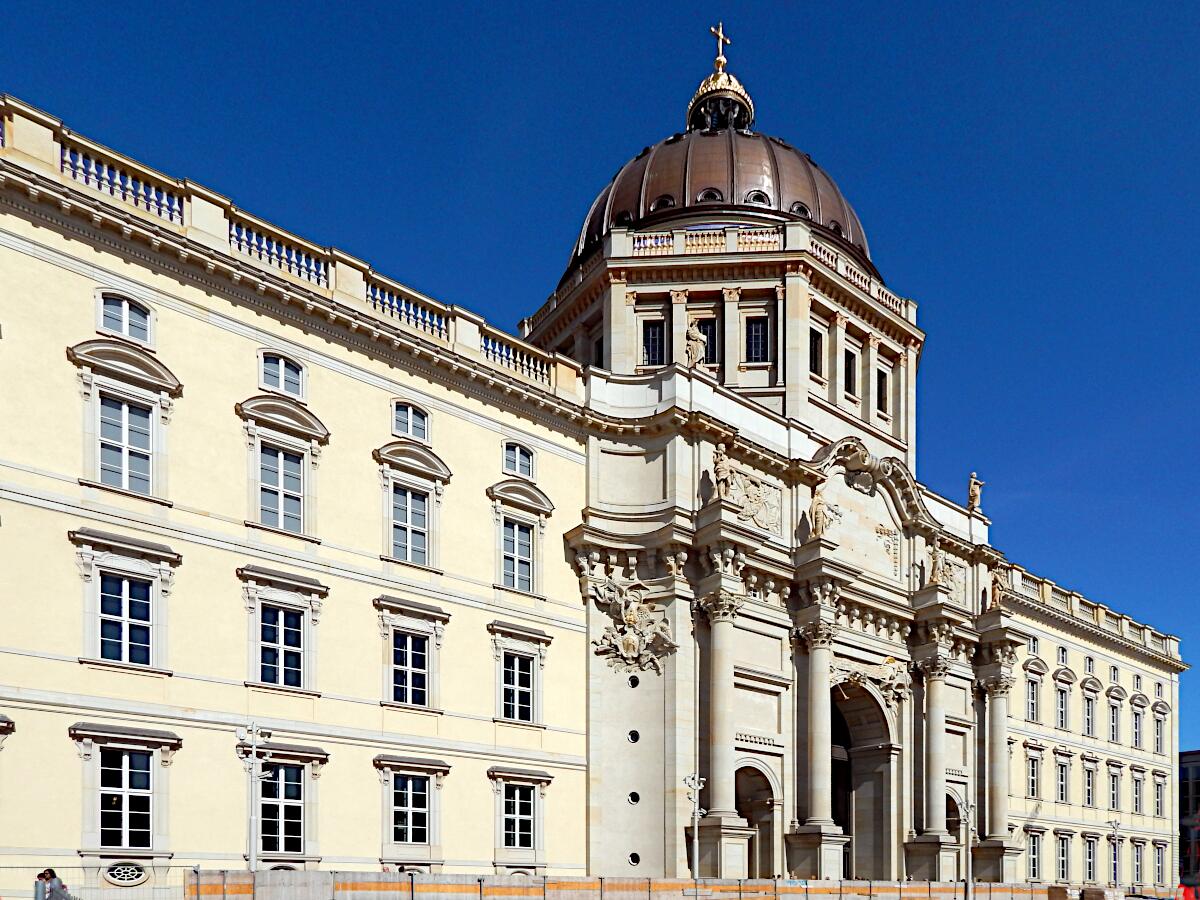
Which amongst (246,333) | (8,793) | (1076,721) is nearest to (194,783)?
(8,793)

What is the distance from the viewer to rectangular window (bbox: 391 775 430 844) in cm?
3325

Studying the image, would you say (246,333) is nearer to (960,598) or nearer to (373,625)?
(373,625)

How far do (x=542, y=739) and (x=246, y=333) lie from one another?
1439cm

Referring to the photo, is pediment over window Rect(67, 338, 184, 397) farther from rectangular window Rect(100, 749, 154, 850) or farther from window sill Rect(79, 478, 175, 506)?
rectangular window Rect(100, 749, 154, 850)

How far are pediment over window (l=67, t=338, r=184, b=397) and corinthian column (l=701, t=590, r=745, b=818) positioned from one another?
18.0m

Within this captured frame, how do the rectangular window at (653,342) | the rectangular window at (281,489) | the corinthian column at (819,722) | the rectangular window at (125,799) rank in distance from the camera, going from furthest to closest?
the rectangular window at (653,342), the corinthian column at (819,722), the rectangular window at (281,489), the rectangular window at (125,799)

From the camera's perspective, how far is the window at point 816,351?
52969mm

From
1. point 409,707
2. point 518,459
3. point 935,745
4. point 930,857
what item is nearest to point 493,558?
point 518,459

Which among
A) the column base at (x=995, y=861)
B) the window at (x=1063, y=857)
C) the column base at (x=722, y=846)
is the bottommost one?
the window at (x=1063, y=857)

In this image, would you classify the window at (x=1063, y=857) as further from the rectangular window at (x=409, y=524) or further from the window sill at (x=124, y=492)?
the window sill at (x=124, y=492)

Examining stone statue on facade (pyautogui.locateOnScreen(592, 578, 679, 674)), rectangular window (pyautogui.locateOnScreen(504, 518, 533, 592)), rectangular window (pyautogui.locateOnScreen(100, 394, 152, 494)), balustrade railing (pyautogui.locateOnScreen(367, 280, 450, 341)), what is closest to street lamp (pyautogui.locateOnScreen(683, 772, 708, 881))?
stone statue on facade (pyautogui.locateOnScreen(592, 578, 679, 674))

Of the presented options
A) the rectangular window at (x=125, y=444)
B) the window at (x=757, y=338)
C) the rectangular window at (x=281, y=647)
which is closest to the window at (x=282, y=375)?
the rectangular window at (x=125, y=444)

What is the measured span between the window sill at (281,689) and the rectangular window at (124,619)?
9.24 feet

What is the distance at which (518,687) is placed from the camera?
1471 inches
